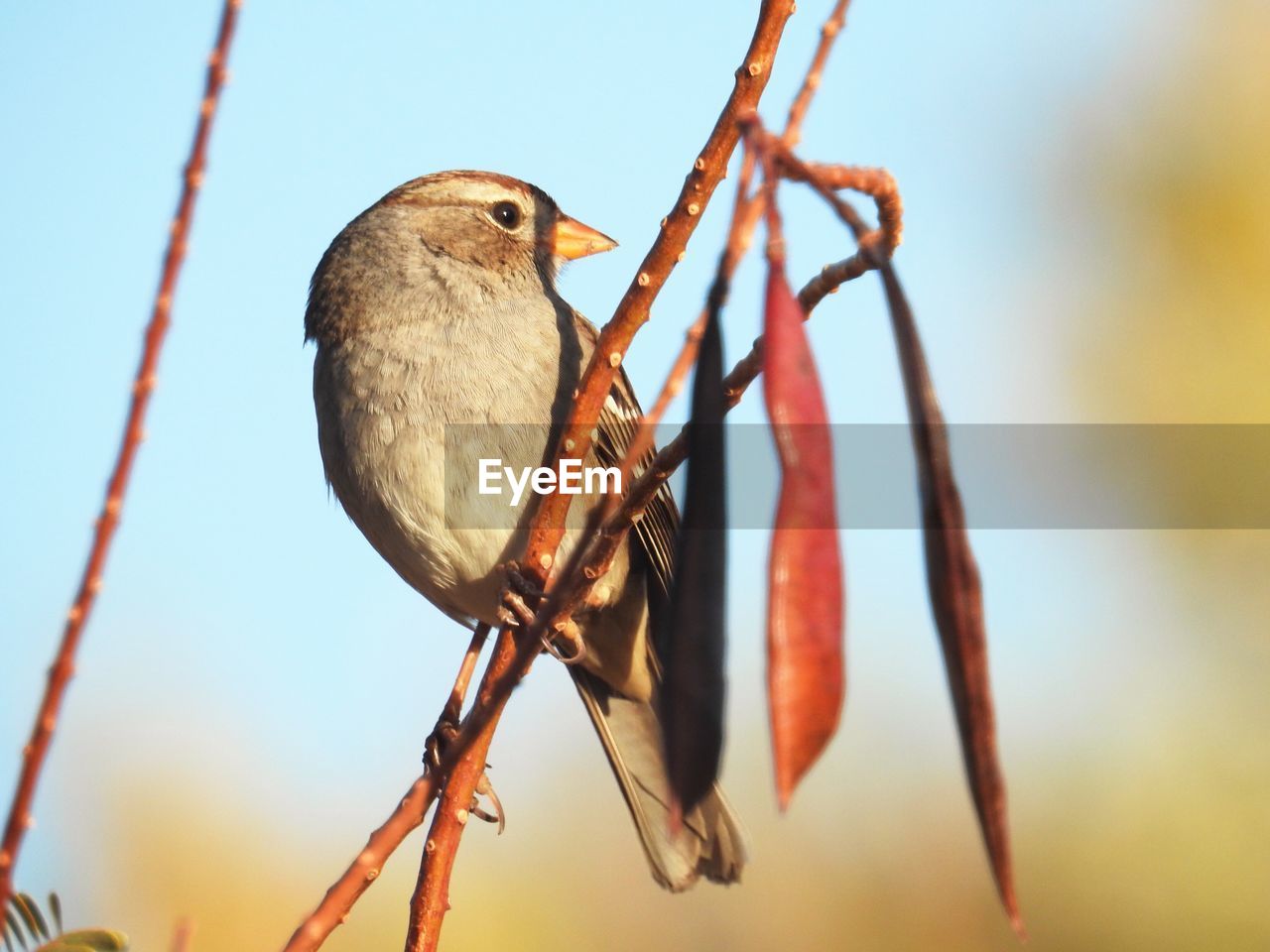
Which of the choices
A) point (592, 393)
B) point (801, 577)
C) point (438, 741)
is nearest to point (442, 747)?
point (438, 741)

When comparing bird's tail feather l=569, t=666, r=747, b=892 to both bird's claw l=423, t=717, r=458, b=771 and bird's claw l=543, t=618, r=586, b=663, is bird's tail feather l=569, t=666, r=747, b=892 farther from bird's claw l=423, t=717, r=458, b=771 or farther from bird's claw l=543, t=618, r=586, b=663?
bird's claw l=423, t=717, r=458, b=771

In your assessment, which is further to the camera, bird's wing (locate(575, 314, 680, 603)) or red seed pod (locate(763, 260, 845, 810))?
bird's wing (locate(575, 314, 680, 603))

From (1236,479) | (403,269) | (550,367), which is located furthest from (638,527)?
(1236,479)

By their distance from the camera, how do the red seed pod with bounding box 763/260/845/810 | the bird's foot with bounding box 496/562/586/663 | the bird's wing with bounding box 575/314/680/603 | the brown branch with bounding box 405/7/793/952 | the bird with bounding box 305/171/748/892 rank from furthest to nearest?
1. the bird's wing with bounding box 575/314/680/603
2. the bird with bounding box 305/171/748/892
3. the bird's foot with bounding box 496/562/586/663
4. the brown branch with bounding box 405/7/793/952
5. the red seed pod with bounding box 763/260/845/810

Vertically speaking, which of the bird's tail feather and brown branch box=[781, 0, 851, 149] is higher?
brown branch box=[781, 0, 851, 149]

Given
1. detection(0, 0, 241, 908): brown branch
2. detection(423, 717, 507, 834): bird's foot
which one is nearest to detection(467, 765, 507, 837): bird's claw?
detection(423, 717, 507, 834): bird's foot

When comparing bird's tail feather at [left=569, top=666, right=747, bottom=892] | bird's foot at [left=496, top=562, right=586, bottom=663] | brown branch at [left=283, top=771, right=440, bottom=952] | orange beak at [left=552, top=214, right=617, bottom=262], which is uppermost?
orange beak at [left=552, top=214, right=617, bottom=262]
